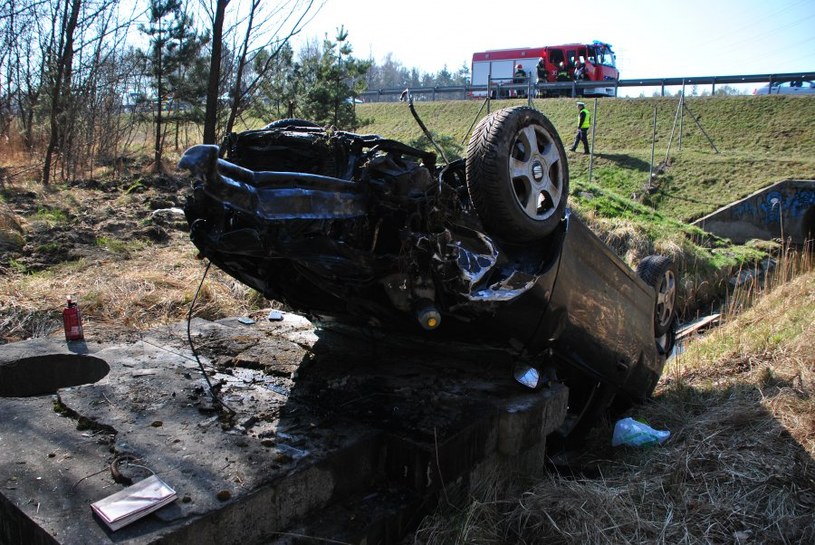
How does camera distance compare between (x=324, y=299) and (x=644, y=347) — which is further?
(x=644, y=347)

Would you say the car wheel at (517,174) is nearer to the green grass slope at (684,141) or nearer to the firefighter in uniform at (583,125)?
the green grass slope at (684,141)

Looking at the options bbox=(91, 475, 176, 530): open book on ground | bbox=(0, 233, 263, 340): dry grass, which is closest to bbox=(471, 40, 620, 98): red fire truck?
bbox=(0, 233, 263, 340): dry grass

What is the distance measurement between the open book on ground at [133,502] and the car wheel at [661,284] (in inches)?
160

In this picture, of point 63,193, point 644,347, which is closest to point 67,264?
point 63,193

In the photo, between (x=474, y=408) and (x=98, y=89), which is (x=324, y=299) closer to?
(x=474, y=408)

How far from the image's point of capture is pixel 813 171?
15.6 m

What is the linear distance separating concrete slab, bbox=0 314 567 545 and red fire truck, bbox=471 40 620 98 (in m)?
22.9

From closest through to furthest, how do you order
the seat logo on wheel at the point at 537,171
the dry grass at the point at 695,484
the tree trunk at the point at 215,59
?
the dry grass at the point at 695,484
the seat logo on wheel at the point at 537,171
the tree trunk at the point at 215,59

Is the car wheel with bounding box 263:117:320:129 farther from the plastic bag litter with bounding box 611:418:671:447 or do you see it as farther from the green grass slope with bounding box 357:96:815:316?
the green grass slope with bounding box 357:96:815:316

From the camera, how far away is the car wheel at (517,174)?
312cm

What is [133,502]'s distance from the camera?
2.28 meters

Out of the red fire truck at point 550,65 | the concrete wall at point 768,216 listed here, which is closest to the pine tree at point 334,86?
the concrete wall at point 768,216

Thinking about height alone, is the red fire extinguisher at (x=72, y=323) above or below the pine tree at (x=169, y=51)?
below

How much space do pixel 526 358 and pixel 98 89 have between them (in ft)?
46.7
